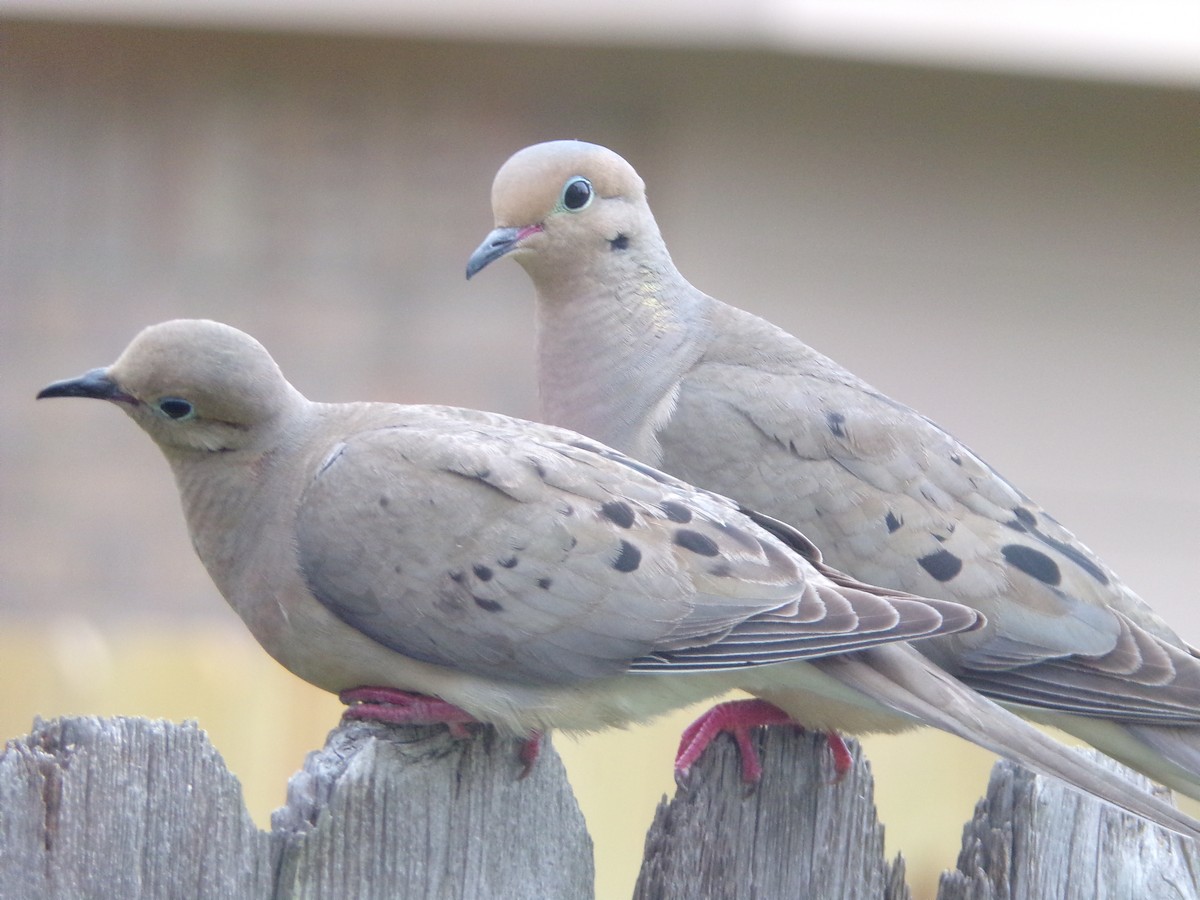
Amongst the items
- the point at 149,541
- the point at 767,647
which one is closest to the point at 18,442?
the point at 149,541

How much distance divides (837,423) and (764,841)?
1.35 metres

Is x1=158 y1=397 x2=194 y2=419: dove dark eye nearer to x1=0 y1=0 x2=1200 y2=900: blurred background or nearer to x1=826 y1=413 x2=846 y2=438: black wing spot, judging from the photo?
x1=826 y1=413 x2=846 y2=438: black wing spot

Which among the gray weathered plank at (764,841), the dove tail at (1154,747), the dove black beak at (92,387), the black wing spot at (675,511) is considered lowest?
the gray weathered plank at (764,841)

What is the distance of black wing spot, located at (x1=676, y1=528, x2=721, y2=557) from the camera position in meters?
3.14

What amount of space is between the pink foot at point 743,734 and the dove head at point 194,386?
108 cm

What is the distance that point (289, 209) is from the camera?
7719mm

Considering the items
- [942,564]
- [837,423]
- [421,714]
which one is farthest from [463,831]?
[837,423]

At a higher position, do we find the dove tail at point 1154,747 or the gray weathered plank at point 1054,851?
the dove tail at point 1154,747

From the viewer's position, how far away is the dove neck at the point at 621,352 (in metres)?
4.18

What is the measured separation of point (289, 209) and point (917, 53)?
2.96m

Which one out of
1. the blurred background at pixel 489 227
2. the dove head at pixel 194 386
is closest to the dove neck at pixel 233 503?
the dove head at pixel 194 386

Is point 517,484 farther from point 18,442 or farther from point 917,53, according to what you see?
point 18,442

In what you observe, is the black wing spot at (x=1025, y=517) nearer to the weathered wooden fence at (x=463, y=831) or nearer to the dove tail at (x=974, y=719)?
the dove tail at (x=974, y=719)

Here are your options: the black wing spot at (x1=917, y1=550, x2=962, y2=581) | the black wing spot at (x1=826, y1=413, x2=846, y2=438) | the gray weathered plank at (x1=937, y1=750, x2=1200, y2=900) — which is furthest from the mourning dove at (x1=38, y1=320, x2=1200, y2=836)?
the black wing spot at (x1=826, y1=413, x2=846, y2=438)
